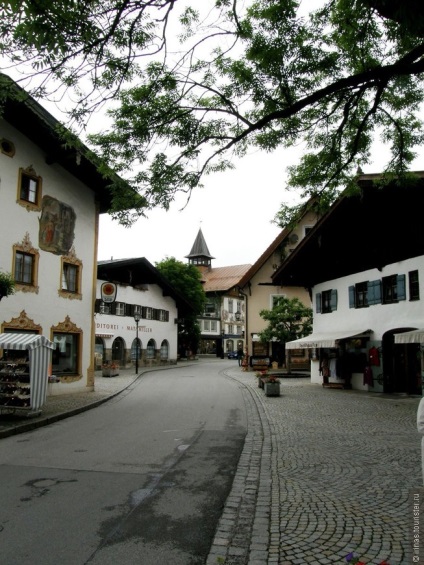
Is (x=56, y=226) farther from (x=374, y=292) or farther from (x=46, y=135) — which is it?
(x=374, y=292)

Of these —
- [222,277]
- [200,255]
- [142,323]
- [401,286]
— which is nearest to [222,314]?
[222,277]

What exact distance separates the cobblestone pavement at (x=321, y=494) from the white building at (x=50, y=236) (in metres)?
9.58

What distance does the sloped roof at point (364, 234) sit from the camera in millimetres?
17750

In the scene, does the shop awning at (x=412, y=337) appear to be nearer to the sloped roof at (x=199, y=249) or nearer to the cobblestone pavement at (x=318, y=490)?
the cobblestone pavement at (x=318, y=490)

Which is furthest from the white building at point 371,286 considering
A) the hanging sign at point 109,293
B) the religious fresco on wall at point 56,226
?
the religious fresco on wall at point 56,226

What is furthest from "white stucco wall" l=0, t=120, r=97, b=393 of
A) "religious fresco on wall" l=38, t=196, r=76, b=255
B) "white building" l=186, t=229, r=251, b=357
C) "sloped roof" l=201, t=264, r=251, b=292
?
"sloped roof" l=201, t=264, r=251, b=292

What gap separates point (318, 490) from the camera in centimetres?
584

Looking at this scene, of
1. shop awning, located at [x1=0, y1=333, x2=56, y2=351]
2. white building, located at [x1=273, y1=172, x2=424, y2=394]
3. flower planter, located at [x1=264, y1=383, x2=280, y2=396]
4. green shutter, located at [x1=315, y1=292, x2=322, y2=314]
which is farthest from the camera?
green shutter, located at [x1=315, y1=292, x2=322, y2=314]

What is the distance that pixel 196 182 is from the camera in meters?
8.73

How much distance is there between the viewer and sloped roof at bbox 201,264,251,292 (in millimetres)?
73125

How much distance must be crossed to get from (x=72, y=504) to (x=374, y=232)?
17340 mm

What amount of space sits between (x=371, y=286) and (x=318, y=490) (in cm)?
1536

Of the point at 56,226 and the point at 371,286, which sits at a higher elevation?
the point at 56,226

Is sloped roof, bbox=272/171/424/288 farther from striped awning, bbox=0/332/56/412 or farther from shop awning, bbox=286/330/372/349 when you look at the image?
striped awning, bbox=0/332/56/412
